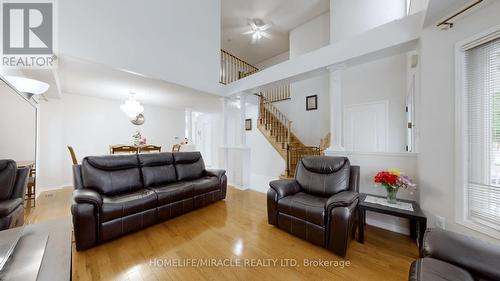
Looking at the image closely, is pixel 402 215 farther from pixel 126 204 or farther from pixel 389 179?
pixel 126 204

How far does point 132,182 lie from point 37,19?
8.33 feet

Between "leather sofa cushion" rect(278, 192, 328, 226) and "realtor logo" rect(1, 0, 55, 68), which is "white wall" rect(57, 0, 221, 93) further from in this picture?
"leather sofa cushion" rect(278, 192, 328, 226)

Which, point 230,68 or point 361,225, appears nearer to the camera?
point 361,225

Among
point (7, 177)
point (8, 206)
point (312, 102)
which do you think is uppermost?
point (312, 102)

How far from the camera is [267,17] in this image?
5879mm

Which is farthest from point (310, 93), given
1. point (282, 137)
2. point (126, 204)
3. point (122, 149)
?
point (126, 204)

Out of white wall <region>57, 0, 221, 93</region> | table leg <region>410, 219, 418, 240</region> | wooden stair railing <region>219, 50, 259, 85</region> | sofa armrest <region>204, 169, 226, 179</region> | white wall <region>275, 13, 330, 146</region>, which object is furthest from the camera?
white wall <region>275, 13, 330, 146</region>

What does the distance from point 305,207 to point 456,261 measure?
1.19 meters

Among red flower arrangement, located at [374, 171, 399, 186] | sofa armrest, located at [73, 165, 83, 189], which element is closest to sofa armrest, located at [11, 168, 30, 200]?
sofa armrest, located at [73, 165, 83, 189]

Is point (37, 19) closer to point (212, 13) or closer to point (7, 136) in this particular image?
point (7, 136)

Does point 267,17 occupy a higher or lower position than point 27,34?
higher

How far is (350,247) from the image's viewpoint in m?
2.07

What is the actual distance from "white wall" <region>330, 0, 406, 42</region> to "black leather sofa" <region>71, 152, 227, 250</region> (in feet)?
14.4

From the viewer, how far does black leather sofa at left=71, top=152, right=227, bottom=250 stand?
78.6 inches
